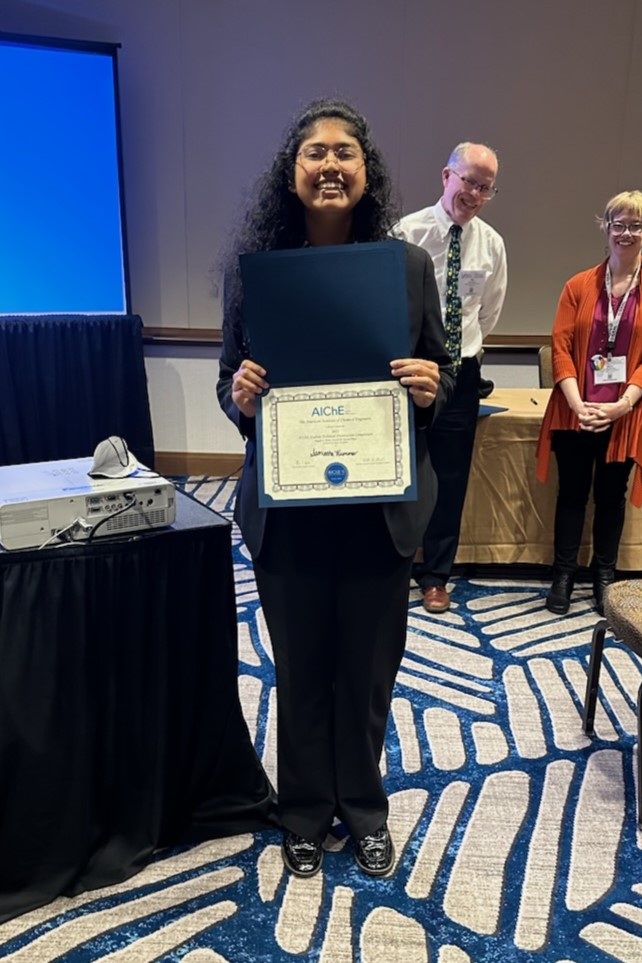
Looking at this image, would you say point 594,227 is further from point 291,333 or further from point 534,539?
point 291,333

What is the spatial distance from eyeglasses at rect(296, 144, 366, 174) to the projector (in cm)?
69

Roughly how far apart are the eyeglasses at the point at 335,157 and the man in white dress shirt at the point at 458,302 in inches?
54.5

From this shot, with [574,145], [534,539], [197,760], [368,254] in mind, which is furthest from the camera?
[574,145]

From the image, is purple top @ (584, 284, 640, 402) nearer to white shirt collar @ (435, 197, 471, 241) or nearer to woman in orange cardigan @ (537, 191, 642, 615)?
woman in orange cardigan @ (537, 191, 642, 615)

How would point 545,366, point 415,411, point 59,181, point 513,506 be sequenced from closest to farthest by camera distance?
point 415,411 → point 513,506 → point 545,366 → point 59,181

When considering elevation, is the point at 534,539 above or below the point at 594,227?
below

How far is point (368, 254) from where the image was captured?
4.18 ft

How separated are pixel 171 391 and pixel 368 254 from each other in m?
3.66

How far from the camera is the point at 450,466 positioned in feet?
9.82

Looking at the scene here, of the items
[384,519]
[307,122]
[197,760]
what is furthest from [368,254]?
[197,760]

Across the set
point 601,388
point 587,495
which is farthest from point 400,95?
point 587,495

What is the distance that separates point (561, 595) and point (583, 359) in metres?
0.93

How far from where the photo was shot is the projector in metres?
1.44

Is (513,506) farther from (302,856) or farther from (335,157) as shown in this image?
(335,157)
